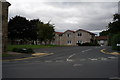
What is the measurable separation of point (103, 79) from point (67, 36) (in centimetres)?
6285

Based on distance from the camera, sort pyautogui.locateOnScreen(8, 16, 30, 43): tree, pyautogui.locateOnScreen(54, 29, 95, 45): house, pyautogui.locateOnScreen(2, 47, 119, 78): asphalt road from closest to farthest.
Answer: pyautogui.locateOnScreen(2, 47, 119, 78): asphalt road → pyautogui.locateOnScreen(8, 16, 30, 43): tree → pyautogui.locateOnScreen(54, 29, 95, 45): house

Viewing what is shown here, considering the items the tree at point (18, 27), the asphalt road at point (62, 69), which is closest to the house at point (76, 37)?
the tree at point (18, 27)

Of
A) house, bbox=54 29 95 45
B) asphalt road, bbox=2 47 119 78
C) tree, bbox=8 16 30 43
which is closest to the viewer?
asphalt road, bbox=2 47 119 78

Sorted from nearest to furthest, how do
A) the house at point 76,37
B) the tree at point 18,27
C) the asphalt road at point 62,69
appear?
the asphalt road at point 62,69 → the tree at point 18,27 → the house at point 76,37

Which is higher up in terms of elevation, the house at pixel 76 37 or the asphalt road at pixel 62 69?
the house at pixel 76 37

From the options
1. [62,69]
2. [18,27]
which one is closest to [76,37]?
[18,27]

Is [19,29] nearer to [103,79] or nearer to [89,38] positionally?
[89,38]

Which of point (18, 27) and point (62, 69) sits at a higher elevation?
point (18, 27)

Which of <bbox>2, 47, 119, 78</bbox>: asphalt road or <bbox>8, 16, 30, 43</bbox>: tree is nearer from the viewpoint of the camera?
<bbox>2, 47, 119, 78</bbox>: asphalt road

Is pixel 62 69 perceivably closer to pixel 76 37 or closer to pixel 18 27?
pixel 18 27

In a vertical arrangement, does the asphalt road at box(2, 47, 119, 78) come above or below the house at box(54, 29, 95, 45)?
below

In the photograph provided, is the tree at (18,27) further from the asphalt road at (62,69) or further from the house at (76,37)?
the asphalt road at (62,69)

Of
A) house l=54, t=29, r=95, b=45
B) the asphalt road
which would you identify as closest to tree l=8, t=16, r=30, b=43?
house l=54, t=29, r=95, b=45

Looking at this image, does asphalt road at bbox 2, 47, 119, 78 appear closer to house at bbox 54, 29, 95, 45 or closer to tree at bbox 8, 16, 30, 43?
tree at bbox 8, 16, 30, 43
